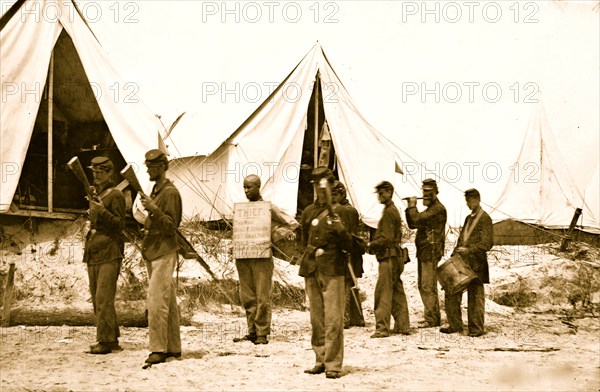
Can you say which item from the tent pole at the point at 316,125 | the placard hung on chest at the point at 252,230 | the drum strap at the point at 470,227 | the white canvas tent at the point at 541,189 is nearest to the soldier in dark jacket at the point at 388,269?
the drum strap at the point at 470,227

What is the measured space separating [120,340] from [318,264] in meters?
2.50

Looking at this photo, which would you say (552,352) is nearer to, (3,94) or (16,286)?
(16,286)

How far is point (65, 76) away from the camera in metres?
13.0

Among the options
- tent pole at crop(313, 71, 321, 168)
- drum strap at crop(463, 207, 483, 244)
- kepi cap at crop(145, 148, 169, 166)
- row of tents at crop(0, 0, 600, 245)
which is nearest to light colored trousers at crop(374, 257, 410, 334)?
drum strap at crop(463, 207, 483, 244)

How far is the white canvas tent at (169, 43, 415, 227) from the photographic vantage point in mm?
13172

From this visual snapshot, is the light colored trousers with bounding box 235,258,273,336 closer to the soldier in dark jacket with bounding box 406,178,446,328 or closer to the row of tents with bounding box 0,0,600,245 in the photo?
the soldier in dark jacket with bounding box 406,178,446,328

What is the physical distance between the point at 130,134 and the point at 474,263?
584cm

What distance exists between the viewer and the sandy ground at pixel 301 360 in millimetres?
5934

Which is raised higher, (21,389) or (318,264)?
(318,264)

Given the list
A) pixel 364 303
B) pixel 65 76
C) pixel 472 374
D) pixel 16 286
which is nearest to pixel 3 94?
pixel 65 76

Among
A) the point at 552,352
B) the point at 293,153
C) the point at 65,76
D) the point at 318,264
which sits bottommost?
the point at 552,352

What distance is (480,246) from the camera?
334 inches

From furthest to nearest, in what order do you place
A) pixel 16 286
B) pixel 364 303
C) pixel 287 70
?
1. pixel 287 70
2. pixel 364 303
3. pixel 16 286

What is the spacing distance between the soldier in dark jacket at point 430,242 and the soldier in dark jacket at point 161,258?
3.26 metres
